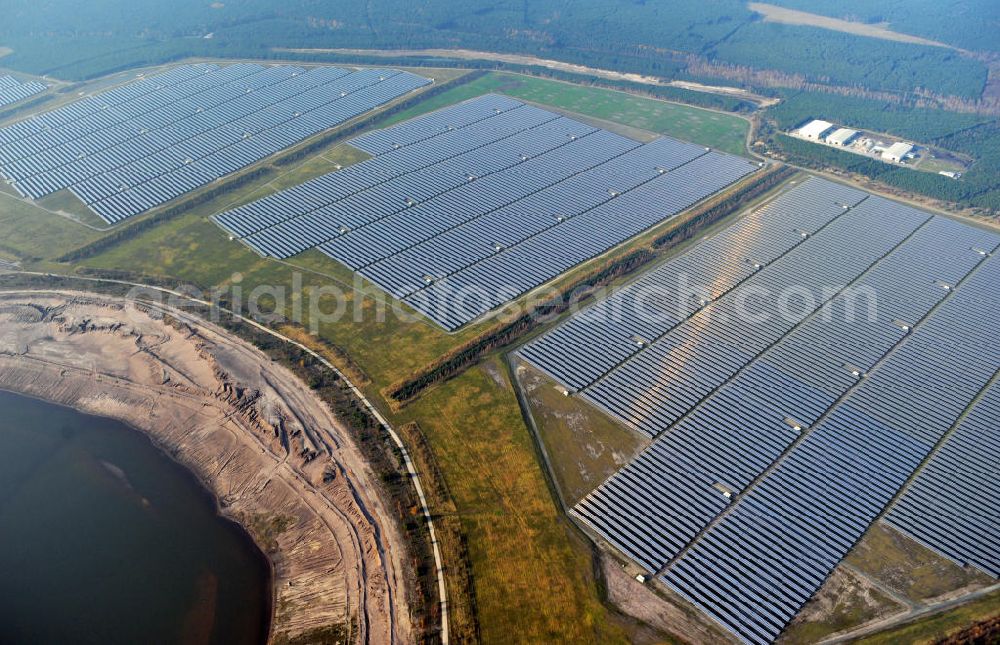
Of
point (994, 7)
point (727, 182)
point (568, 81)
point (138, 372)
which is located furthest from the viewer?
point (994, 7)

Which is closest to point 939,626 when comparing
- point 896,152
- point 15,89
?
point 896,152

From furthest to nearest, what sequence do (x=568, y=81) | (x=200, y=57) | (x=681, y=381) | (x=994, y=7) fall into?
1. (x=994, y=7)
2. (x=200, y=57)
3. (x=568, y=81)
4. (x=681, y=381)

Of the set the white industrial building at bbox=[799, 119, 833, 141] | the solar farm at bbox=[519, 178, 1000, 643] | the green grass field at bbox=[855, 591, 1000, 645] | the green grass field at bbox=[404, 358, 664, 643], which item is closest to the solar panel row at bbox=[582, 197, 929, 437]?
the solar farm at bbox=[519, 178, 1000, 643]

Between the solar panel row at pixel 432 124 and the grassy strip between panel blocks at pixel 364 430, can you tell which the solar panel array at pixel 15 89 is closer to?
the grassy strip between panel blocks at pixel 364 430

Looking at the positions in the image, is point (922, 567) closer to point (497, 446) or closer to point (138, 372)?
point (497, 446)

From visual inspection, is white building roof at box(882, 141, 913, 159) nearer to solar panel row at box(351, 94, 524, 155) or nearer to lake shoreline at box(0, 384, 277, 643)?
solar panel row at box(351, 94, 524, 155)

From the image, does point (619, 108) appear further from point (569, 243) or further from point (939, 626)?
point (939, 626)

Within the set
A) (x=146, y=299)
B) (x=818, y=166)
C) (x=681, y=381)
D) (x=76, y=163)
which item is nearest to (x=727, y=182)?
(x=818, y=166)
